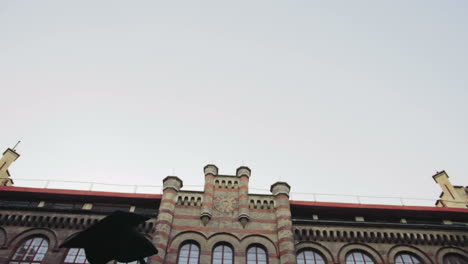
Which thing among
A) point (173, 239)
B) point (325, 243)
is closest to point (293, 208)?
point (325, 243)

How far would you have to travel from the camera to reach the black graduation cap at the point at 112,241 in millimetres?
5953

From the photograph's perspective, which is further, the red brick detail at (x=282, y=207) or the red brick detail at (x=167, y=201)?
the red brick detail at (x=282, y=207)

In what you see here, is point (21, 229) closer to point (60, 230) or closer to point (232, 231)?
Result: point (60, 230)

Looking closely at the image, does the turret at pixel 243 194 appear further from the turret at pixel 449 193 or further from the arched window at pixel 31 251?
the turret at pixel 449 193

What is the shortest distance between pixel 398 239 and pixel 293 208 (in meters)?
5.97

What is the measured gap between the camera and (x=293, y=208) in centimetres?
1995

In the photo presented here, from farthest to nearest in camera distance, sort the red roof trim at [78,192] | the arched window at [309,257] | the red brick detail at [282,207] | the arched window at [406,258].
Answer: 1. the red roof trim at [78,192]
2. the red brick detail at [282,207]
3. the arched window at [406,258]
4. the arched window at [309,257]

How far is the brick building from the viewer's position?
17.3 metres

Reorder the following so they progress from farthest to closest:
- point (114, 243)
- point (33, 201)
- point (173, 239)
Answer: point (33, 201) < point (173, 239) < point (114, 243)

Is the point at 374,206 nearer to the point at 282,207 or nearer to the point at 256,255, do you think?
the point at 282,207

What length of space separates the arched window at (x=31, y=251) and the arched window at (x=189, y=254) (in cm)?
708

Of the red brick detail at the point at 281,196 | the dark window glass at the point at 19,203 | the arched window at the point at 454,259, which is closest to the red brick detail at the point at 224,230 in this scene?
the red brick detail at the point at 281,196

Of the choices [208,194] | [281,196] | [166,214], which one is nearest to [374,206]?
[281,196]

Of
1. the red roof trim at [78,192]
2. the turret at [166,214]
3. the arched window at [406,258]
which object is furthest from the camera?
the red roof trim at [78,192]
